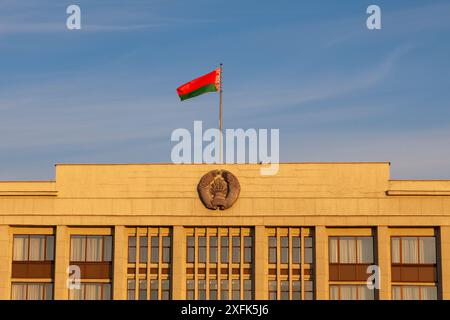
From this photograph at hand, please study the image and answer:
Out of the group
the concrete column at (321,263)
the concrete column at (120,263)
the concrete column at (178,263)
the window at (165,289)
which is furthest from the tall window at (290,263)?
the concrete column at (120,263)

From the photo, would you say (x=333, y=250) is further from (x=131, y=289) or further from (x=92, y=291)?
Answer: (x=92, y=291)

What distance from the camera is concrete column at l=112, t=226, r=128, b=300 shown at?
6912cm

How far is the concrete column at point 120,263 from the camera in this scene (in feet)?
227

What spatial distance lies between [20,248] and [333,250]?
78.5ft

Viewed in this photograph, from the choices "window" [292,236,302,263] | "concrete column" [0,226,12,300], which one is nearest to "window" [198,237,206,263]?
"window" [292,236,302,263]

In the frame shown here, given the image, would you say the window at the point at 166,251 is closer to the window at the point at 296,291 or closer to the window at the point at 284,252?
the window at the point at 284,252

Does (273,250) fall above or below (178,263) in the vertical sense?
above

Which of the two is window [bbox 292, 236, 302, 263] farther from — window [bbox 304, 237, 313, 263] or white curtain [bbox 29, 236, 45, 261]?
white curtain [bbox 29, 236, 45, 261]

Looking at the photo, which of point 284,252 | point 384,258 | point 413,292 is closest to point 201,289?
point 284,252

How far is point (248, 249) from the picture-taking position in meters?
70.1

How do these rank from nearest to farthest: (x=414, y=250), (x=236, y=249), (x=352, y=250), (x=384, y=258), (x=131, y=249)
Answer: (x=384, y=258) → (x=414, y=250) → (x=352, y=250) → (x=236, y=249) → (x=131, y=249)

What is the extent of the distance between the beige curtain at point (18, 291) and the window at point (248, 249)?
16.9 metres

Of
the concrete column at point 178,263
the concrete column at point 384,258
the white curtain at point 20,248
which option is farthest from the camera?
the white curtain at point 20,248
